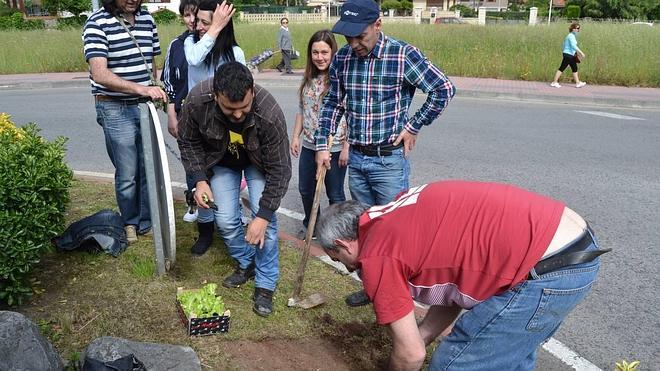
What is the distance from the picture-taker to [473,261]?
2.21m

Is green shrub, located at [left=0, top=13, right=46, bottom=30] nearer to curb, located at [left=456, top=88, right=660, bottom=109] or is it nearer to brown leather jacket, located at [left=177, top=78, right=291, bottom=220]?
curb, located at [left=456, top=88, right=660, bottom=109]

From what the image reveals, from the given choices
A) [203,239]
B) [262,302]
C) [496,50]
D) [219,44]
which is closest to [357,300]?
[262,302]

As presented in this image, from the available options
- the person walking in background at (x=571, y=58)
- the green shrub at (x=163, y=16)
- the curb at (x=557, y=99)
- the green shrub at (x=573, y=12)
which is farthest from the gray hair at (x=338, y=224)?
the green shrub at (x=573, y=12)

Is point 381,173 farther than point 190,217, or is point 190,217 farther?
point 190,217

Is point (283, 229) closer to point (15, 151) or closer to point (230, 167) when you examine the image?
point (230, 167)

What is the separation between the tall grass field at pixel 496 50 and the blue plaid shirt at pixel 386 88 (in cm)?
1248

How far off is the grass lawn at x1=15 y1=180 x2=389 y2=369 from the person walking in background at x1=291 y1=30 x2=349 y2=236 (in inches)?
22.5

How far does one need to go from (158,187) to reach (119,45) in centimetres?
101

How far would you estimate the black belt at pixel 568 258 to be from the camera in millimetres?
2197

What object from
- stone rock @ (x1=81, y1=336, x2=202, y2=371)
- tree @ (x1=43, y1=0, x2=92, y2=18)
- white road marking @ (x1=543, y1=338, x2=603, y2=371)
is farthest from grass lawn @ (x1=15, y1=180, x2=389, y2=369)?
tree @ (x1=43, y1=0, x2=92, y2=18)

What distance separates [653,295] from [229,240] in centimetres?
275

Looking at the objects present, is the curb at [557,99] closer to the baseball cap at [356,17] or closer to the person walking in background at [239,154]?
the baseball cap at [356,17]

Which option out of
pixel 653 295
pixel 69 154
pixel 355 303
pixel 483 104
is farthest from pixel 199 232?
pixel 483 104

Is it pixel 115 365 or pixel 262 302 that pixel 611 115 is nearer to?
pixel 262 302
